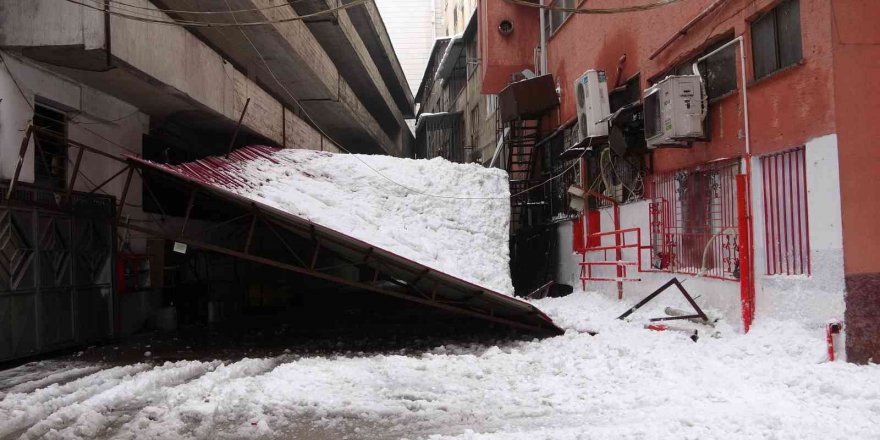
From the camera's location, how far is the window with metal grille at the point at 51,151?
365 inches

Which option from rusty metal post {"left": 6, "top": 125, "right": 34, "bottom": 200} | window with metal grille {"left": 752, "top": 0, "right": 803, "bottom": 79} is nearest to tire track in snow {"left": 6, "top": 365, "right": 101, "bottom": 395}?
rusty metal post {"left": 6, "top": 125, "right": 34, "bottom": 200}

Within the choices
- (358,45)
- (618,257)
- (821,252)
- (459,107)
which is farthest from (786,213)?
(459,107)

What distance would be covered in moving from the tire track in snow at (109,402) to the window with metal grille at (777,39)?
7.79m

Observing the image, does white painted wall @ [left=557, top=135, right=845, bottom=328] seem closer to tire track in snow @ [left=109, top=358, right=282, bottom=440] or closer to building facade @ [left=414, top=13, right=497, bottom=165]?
tire track in snow @ [left=109, top=358, right=282, bottom=440]

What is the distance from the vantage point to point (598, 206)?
1300 centimetres

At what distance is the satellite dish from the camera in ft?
34.4

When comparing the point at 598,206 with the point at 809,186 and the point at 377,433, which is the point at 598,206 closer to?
the point at 809,186

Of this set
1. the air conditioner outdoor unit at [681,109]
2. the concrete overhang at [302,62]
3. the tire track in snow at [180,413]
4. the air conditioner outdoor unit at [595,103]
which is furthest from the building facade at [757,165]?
the concrete overhang at [302,62]

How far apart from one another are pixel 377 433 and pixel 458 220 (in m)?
7.32

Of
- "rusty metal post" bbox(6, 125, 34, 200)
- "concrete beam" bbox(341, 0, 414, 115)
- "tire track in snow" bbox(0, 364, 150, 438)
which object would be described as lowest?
"tire track in snow" bbox(0, 364, 150, 438)

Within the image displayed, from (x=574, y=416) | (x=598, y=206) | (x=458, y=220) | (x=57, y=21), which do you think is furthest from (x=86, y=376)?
(x=598, y=206)

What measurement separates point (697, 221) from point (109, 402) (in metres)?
7.78

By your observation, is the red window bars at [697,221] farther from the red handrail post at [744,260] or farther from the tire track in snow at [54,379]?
the tire track in snow at [54,379]

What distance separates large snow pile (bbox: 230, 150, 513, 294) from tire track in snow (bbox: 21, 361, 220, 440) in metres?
2.62
